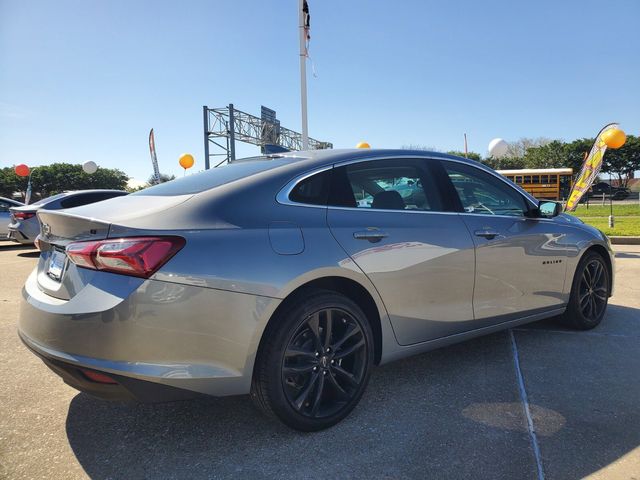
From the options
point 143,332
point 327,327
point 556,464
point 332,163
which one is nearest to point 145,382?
point 143,332

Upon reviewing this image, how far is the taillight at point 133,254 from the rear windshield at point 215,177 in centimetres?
51

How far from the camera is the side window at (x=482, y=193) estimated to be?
11.1 ft

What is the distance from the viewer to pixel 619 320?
15.1ft

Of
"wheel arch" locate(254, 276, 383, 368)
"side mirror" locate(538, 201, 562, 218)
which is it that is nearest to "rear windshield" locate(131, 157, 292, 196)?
"wheel arch" locate(254, 276, 383, 368)

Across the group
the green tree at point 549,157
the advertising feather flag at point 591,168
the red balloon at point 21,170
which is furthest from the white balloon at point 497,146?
the green tree at point 549,157

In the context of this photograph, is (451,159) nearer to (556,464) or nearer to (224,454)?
(556,464)

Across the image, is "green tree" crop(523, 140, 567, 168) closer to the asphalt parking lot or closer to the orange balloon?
the orange balloon

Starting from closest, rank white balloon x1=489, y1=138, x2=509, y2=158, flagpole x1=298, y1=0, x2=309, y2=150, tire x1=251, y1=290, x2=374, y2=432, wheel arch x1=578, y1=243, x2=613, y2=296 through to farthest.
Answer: tire x1=251, y1=290, x2=374, y2=432, wheel arch x1=578, y1=243, x2=613, y2=296, flagpole x1=298, y1=0, x2=309, y2=150, white balloon x1=489, y1=138, x2=509, y2=158

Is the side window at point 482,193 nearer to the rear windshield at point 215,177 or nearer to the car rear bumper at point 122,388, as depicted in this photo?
the rear windshield at point 215,177

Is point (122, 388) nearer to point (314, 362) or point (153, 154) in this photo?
point (314, 362)

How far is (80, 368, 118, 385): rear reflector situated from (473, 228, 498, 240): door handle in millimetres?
2423

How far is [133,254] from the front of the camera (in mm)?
2057

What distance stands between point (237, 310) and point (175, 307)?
0.28 m

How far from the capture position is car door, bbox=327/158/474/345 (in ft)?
8.79
